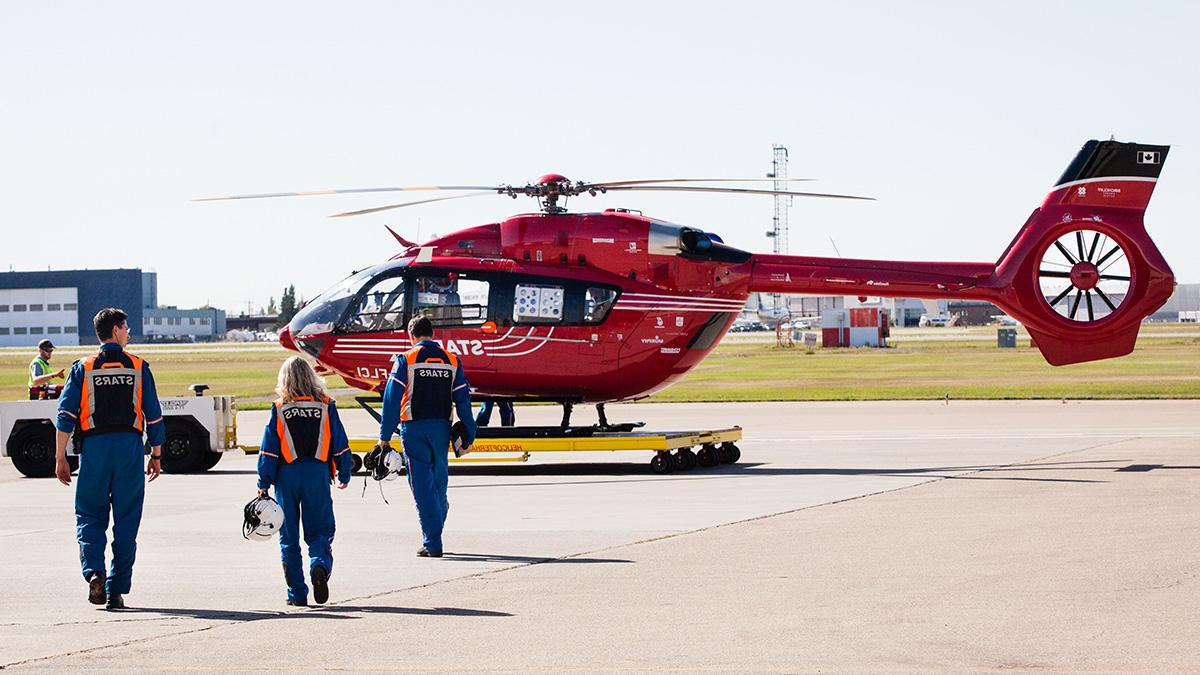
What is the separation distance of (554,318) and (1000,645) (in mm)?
12870

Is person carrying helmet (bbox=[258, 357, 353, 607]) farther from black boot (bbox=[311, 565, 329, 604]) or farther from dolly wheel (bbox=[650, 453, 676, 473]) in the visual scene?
dolly wheel (bbox=[650, 453, 676, 473])

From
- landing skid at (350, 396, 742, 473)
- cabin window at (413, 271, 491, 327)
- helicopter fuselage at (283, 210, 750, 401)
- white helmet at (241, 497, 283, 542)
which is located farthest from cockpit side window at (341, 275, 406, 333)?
white helmet at (241, 497, 283, 542)

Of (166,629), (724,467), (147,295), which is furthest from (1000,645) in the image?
(147,295)

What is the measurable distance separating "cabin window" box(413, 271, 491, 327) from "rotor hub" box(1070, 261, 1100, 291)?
26.9 feet

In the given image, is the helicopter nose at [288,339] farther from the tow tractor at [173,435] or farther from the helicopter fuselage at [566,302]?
the helicopter fuselage at [566,302]

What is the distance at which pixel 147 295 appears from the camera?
19850cm

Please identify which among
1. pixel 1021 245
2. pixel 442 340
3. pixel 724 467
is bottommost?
pixel 724 467

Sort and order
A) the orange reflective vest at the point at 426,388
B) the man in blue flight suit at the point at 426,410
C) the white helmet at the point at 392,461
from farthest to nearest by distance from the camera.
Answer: the orange reflective vest at the point at 426,388 → the man in blue flight suit at the point at 426,410 → the white helmet at the point at 392,461

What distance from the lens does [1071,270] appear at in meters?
20.0

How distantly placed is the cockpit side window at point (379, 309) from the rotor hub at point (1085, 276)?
946cm

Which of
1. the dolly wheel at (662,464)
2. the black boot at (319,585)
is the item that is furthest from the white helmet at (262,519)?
the dolly wheel at (662,464)

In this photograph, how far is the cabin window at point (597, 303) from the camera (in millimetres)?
20344

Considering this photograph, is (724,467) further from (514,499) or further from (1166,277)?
(1166,277)

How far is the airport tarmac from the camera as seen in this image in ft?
26.5
